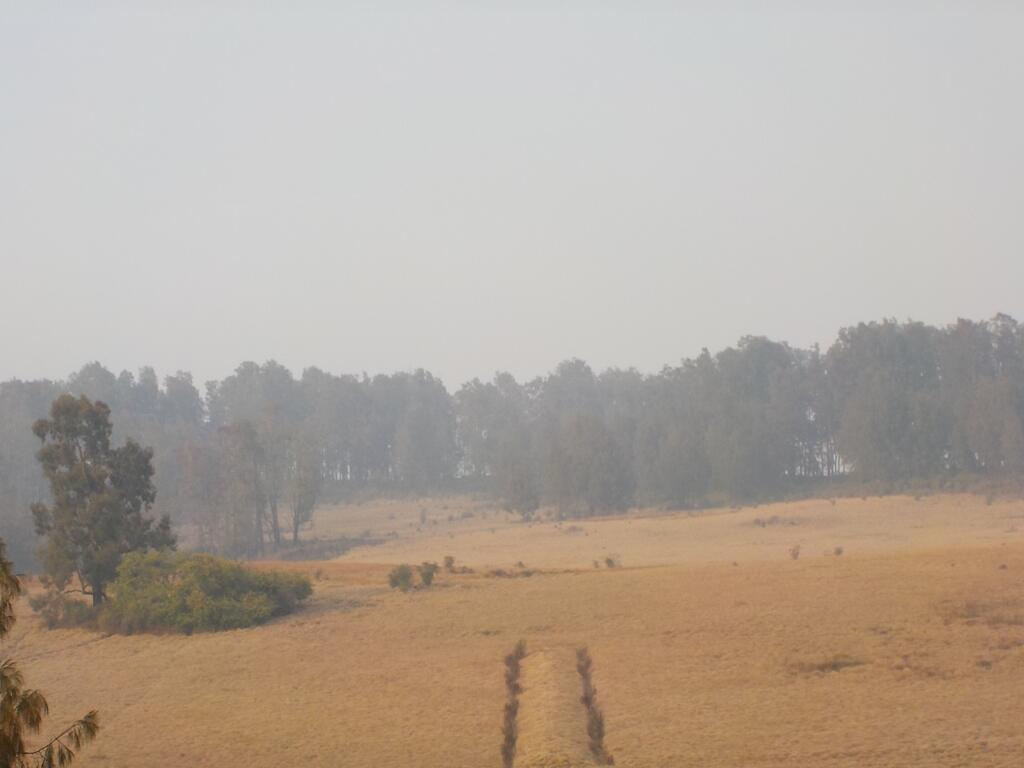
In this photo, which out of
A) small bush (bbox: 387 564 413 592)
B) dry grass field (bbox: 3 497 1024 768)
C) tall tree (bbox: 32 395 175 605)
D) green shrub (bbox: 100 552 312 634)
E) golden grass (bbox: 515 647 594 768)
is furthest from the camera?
tall tree (bbox: 32 395 175 605)

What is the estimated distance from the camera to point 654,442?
247ft

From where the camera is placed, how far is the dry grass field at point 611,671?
17141mm

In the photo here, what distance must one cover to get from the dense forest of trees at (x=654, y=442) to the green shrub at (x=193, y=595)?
79.9ft

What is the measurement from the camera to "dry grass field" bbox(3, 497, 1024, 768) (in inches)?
675

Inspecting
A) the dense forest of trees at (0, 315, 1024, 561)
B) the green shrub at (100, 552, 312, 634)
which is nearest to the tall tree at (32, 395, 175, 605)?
the green shrub at (100, 552, 312, 634)

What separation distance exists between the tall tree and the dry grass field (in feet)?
7.49

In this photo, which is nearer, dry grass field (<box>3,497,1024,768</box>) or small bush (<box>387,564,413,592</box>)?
dry grass field (<box>3,497,1024,768</box>)

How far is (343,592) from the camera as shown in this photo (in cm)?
3284

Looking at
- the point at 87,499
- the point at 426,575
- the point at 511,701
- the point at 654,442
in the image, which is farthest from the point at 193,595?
the point at 654,442

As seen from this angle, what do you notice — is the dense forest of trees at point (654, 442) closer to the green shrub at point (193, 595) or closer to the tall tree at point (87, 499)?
the tall tree at point (87, 499)

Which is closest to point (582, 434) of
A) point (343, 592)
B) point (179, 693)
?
point (343, 592)

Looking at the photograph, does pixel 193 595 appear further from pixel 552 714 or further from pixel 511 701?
pixel 552 714

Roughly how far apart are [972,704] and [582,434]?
5415 cm

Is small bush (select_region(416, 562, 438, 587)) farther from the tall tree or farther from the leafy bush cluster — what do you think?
the tall tree
